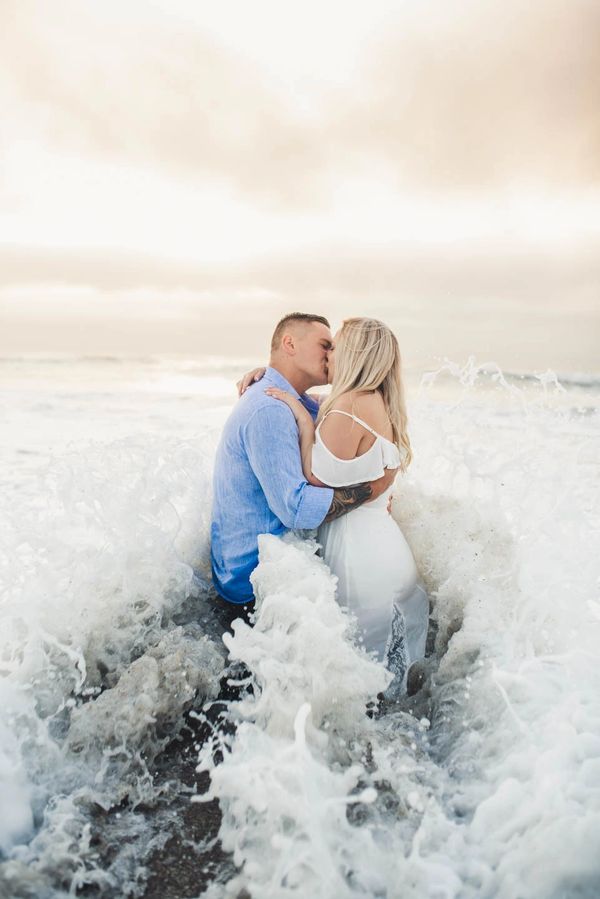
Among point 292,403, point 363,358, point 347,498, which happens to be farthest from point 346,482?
point 363,358

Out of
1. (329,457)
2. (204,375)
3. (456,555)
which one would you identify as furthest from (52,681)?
(204,375)

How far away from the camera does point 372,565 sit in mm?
4031

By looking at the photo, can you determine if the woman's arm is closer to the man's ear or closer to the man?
the man

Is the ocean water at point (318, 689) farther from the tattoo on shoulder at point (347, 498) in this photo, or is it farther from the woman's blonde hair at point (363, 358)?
the woman's blonde hair at point (363, 358)

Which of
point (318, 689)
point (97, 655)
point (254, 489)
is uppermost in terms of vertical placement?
point (254, 489)

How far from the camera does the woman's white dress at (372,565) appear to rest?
3.96 metres

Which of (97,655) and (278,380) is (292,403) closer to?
(278,380)

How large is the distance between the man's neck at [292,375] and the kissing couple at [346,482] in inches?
7.9

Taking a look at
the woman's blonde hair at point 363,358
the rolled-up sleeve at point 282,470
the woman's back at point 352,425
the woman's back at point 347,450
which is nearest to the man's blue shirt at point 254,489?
the rolled-up sleeve at point 282,470

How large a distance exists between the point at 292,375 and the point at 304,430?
0.59m

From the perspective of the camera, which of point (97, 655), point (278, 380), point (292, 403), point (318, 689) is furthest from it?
point (278, 380)

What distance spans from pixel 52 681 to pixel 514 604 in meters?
2.65

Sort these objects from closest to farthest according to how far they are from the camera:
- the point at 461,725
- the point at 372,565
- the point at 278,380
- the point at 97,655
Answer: the point at 461,725 → the point at 97,655 → the point at 372,565 → the point at 278,380

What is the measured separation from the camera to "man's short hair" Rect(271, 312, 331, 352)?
15.0ft
